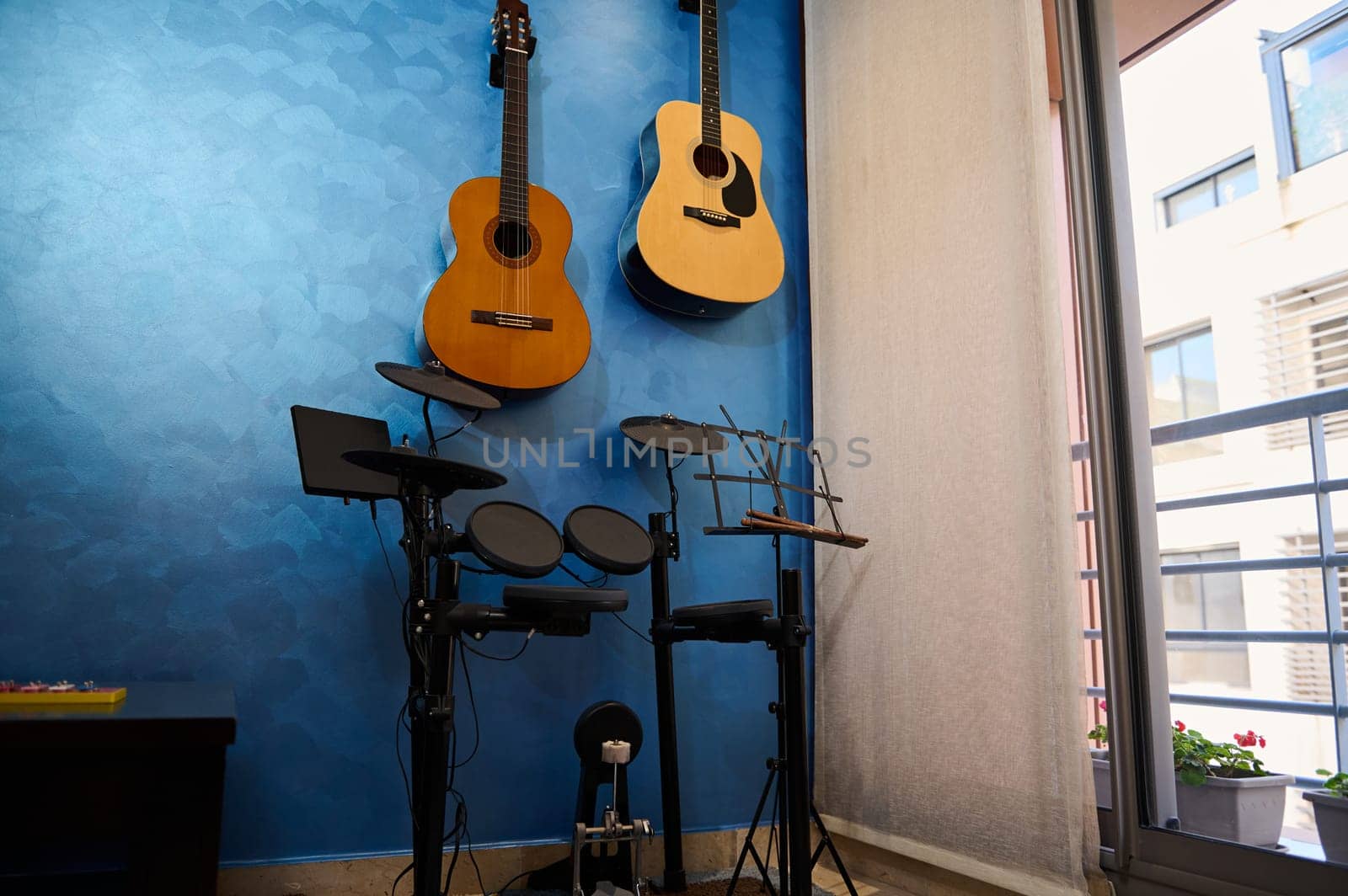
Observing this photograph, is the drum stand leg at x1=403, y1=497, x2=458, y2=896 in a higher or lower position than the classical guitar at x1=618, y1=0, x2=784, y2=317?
lower

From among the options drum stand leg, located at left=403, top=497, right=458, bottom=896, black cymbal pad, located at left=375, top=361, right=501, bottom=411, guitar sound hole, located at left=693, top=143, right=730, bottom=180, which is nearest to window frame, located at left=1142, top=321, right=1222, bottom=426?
guitar sound hole, located at left=693, top=143, right=730, bottom=180

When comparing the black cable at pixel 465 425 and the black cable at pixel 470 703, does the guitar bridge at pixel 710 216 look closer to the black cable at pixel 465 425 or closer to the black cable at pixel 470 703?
the black cable at pixel 465 425

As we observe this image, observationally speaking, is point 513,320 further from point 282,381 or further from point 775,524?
point 775,524

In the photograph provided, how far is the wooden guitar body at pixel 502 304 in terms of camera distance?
2344 millimetres

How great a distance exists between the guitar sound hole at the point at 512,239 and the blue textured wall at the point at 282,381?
0.78ft

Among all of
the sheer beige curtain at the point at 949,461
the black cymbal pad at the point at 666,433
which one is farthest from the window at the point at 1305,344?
the black cymbal pad at the point at 666,433

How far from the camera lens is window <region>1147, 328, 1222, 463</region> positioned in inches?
79.9

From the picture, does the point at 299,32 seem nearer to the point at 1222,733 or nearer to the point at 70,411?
the point at 70,411

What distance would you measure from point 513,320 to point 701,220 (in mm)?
678

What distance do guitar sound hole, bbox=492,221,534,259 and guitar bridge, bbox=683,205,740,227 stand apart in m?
0.49

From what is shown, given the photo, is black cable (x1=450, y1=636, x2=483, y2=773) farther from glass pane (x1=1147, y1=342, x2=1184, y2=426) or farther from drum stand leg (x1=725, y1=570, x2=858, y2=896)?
glass pane (x1=1147, y1=342, x2=1184, y2=426)

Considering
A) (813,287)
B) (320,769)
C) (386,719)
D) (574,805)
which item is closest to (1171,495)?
(813,287)

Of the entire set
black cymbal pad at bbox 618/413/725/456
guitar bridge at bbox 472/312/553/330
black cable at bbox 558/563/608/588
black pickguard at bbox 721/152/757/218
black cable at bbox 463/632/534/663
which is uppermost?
black pickguard at bbox 721/152/757/218

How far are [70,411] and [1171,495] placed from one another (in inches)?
103
